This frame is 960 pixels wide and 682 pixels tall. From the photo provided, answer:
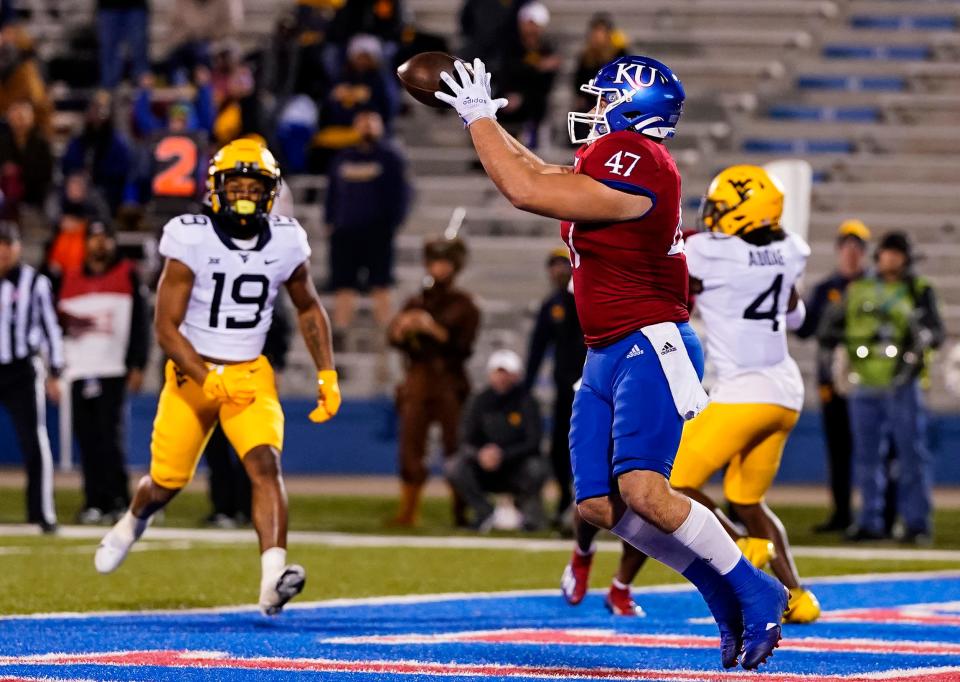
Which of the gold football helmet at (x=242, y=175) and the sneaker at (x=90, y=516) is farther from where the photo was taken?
the sneaker at (x=90, y=516)

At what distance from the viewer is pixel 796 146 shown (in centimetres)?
1988

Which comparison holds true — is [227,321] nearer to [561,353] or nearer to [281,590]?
[281,590]

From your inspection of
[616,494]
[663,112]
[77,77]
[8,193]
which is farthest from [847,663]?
[77,77]

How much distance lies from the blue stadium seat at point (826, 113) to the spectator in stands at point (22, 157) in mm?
7036

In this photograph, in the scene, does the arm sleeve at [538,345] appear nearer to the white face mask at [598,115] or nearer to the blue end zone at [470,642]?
the blue end zone at [470,642]

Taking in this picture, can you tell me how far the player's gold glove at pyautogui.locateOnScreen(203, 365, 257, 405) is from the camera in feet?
27.0

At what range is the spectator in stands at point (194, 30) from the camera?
66.8 feet

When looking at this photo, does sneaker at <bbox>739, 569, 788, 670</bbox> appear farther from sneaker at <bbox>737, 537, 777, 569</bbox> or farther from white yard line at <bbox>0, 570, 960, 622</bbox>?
white yard line at <bbox>0, 570, 960, 622</bbox>

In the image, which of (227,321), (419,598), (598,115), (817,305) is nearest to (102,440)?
(817,305)

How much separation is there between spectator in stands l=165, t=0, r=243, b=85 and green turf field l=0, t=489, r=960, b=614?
7.89 m

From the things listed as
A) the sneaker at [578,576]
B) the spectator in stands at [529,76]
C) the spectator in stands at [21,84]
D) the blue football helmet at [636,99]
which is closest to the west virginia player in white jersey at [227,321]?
the sneaker at [578,576]

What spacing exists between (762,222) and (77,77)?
48.3ft

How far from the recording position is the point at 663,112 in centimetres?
675

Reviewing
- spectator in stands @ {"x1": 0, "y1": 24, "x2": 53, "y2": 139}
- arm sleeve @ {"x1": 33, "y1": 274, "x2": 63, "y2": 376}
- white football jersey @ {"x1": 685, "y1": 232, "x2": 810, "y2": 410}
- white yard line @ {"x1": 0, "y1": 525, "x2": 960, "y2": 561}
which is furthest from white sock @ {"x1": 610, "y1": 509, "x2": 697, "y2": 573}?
spectator in stands @ {"x1": 0, "y1": 24, "x2": 53, "y2": 139}
